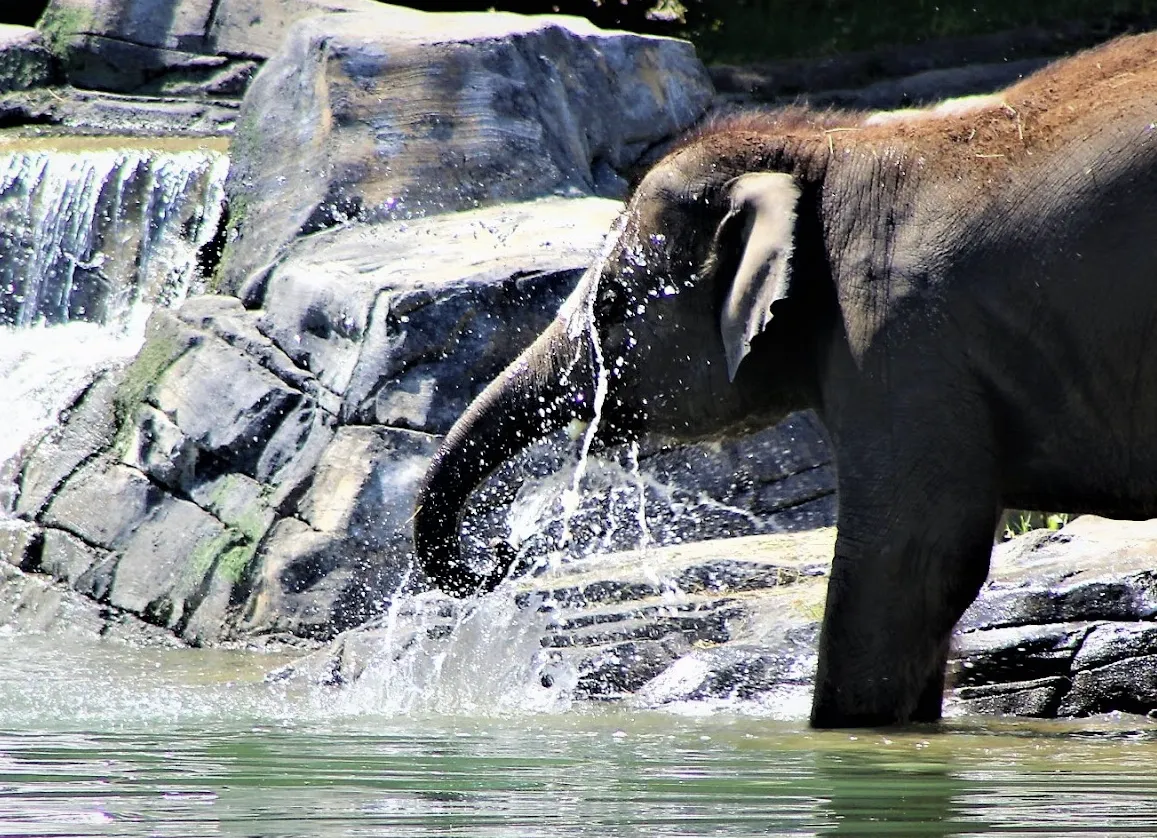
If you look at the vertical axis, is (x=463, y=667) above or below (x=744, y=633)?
below

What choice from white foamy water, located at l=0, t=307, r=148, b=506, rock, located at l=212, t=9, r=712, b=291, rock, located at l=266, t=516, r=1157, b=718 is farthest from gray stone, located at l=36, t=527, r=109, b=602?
rock, located at l=266, t=516, r=1157, b=718

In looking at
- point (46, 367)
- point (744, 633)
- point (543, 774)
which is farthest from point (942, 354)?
point (46, 367)

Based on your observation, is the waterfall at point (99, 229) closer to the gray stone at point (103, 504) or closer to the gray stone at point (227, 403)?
the gray stone at point (103, 504)

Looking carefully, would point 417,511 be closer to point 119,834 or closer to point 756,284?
point 756,284

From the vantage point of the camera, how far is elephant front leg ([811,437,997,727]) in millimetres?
6094

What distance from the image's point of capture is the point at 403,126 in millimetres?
11969

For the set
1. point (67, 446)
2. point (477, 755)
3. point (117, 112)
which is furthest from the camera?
point (117, 112)

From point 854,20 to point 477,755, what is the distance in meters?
20.0

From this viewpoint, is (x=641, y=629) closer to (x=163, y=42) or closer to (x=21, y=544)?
(x=21, y=544)

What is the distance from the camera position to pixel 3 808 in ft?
13.6

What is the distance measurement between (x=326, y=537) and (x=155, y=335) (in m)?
2.16

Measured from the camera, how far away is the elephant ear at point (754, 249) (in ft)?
21.0

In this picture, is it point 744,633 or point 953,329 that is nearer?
point 953,329

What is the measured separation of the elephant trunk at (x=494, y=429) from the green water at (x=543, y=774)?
57cm
